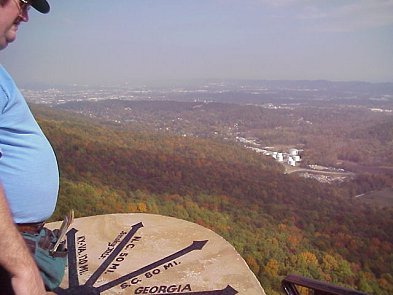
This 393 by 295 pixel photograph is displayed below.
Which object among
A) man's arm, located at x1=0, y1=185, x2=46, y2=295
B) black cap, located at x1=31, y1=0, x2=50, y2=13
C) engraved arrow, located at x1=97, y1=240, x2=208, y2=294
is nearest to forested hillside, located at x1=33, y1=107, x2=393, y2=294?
engraved arrow, located at x1=97, y1=240, x2=208, y2=294

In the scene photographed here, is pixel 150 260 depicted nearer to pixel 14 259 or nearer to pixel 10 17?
pixel 14 259

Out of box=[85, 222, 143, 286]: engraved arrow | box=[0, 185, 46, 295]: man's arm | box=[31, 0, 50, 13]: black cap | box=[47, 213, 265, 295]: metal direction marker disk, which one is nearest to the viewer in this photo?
box=[0, 185, 46, 295]: man's arm

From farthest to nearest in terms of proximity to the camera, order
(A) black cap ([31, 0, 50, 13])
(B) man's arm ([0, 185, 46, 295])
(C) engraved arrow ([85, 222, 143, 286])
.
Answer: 1. (C) engraved arrow ([85, 222, 143, 286])
2. (A) black cap ([31, 0, 50, 13])
3. (B) man's arm ([0, 185, 46, 295])

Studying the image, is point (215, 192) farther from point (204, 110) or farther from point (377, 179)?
point (204, 110)

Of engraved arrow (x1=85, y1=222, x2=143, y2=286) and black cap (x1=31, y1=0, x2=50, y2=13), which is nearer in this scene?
black cap (x1=31, y1=0, x2=50, y2=13)

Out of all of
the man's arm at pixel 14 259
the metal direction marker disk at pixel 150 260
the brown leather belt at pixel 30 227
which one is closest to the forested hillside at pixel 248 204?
the metal direction marker disk at pixel 150 260

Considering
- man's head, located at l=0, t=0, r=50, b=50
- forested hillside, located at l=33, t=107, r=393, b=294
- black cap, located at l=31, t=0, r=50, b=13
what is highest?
black cap, located at l=31, t=0, r=50, b=13

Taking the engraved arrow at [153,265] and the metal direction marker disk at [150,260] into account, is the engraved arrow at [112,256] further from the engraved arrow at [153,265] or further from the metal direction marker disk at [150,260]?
the engraved arrow at [153,265]

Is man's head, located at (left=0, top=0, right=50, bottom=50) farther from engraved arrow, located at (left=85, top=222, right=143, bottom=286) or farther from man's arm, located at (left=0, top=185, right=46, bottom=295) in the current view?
engraved arrow, located at (left=85, top=222, right=143, bottom=286)

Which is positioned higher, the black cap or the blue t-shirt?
the black cap
